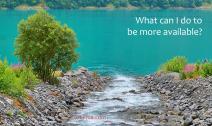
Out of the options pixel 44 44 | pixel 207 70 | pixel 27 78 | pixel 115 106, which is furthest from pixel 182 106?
pixel 44 44

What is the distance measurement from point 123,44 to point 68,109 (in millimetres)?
111859

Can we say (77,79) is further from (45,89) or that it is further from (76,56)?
(45,89)

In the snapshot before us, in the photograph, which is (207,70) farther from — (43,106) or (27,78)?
(43,106)

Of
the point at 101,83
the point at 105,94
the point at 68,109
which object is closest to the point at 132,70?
the point at 101,83

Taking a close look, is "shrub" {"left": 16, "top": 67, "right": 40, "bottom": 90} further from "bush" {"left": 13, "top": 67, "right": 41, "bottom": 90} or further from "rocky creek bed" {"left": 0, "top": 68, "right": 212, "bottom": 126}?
"rocky creek bed" {"left": 0, "top": 68, "right": 212, "bottom": 126}

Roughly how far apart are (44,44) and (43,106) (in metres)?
11.8

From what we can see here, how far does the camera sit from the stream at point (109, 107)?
32.7 m

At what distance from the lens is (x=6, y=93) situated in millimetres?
30984

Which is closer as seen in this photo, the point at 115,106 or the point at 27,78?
the point at 27,78

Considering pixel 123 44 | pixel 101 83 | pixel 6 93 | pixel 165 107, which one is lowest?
pixel 123 44

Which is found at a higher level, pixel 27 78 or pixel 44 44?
pixel 44 44

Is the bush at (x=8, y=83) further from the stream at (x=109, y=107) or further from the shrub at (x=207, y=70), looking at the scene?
the shrub at (x=207, y=70)

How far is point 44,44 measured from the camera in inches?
1774

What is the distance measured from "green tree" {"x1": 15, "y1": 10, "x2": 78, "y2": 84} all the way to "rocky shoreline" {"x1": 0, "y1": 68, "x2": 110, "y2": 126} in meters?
2.24
